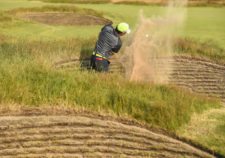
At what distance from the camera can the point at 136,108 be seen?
22.3 feet

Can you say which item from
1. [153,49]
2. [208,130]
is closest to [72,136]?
[208,130]

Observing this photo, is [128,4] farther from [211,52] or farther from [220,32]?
[211,52]

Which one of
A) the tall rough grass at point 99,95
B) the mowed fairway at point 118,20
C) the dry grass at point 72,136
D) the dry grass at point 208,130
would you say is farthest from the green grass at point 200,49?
the dry grass at point 72,136

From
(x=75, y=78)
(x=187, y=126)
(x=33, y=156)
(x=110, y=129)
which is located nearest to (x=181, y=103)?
(x=187, y=126)

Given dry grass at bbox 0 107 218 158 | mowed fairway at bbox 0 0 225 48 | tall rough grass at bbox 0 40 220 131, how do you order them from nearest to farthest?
1. dry grass at bbox 0 107 218 158
2. tall rough grass at bbox 0 40 220 131
3. mowed fairway at bbox 0 0 225 48

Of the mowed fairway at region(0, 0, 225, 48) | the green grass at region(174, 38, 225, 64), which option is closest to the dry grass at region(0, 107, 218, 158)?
the green grass at region(174, 38, 225, 64)

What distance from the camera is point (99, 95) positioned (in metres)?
7.02

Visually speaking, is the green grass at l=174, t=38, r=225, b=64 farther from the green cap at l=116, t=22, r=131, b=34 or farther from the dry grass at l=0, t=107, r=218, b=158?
the dry grass at l=0, t=107, r=218, b=158

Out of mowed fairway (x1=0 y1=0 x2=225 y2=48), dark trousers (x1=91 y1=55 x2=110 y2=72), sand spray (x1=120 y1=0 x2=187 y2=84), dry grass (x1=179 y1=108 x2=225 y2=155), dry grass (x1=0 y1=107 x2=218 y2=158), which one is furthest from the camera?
mowed fairway (x1=0 y1=0 x2=225 y2=48)

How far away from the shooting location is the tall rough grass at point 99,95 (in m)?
6.68

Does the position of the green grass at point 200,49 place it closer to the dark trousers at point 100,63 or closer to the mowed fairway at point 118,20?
the mowed fairway at point 118,20

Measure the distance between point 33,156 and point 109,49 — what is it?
236 inches

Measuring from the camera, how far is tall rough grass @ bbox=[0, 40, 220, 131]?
21.9 ft

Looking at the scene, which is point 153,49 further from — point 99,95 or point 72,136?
point 72,136
